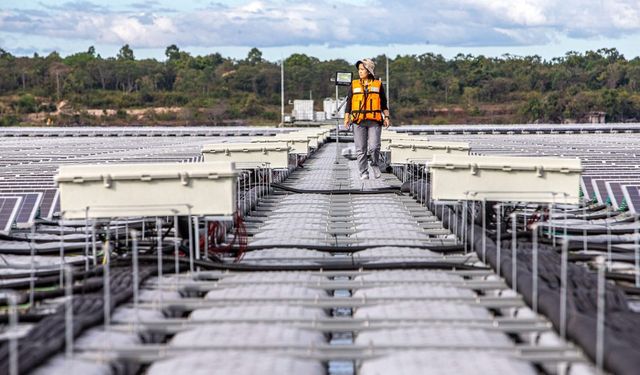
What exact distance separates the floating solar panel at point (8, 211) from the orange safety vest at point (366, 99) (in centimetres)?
582

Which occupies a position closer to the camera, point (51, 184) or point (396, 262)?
point (396, 262)

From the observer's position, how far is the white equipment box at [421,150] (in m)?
21.8

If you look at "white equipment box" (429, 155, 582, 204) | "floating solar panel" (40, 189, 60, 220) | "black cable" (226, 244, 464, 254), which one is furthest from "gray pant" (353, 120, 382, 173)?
"black cable" (226, 244, 464, 254)

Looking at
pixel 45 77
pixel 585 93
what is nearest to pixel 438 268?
pixel 585 93

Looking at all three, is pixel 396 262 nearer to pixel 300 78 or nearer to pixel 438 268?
pixel 438 268

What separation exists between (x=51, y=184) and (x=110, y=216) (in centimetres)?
945

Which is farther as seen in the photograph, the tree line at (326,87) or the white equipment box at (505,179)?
the tree line at (326,87)

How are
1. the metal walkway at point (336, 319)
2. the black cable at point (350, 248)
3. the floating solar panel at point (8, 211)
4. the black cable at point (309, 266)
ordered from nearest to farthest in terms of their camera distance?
the metal walkway at point (336, 319) → the black cable at point (309, 266) → the black cable at point (350, 248) → the floating solar panel at point (8, 211)

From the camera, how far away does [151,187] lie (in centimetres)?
1134

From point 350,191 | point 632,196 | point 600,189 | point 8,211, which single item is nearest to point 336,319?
point 8,211

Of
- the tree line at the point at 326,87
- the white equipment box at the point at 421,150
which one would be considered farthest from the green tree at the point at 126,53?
the white equipment box at the point at 421,150

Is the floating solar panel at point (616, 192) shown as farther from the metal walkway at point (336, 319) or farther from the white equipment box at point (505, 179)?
the metal walkway at point (336, 319)

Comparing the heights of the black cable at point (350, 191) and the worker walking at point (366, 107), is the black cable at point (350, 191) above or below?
below

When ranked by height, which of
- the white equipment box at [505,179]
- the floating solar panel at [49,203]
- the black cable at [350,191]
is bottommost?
the black cable at [350,191]
